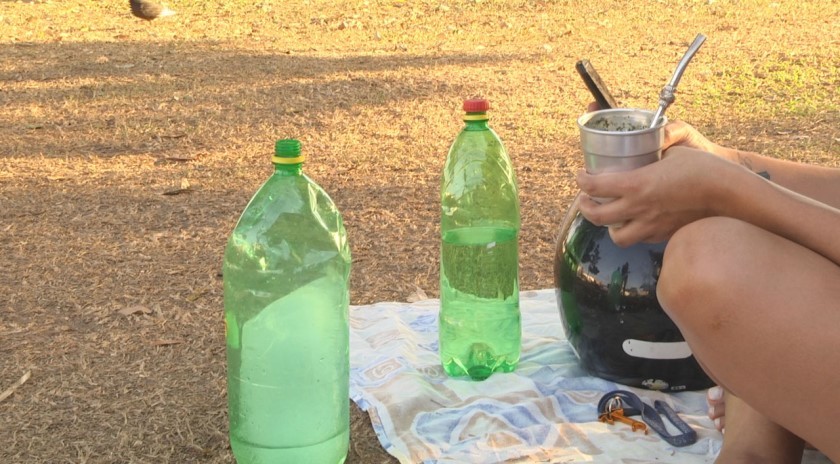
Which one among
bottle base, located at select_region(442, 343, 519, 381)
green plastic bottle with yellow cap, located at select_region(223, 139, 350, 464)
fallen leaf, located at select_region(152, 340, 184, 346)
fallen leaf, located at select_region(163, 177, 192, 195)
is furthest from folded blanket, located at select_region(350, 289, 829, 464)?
fallen leaf, located at select_region(163, 177, 192, 195)

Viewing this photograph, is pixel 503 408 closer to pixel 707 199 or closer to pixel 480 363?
pixel 480 363

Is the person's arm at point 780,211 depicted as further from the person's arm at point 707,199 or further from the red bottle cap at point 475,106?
the red bottle cap at point 475,106

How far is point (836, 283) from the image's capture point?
220cm

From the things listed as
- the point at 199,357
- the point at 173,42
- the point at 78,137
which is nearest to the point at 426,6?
the point at 173,42

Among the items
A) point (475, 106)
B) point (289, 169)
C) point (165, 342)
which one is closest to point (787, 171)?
point (475, 106)

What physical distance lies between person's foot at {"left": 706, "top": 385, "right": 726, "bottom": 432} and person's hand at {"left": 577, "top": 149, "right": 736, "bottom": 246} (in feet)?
2.58

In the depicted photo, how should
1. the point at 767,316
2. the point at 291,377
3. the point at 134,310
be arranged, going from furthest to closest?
the point at 134,310 → the point at 291,377 → the point at 767,316

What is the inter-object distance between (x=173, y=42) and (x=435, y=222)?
5.14 meters

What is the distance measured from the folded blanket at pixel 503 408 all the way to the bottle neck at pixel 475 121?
2.85 feet

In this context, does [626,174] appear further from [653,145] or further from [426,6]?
[426,6]

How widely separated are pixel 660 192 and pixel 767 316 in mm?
386

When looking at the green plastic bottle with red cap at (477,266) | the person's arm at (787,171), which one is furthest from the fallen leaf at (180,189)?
the person's arm at (787,171)

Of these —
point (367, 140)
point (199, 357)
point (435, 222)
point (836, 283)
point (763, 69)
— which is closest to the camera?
point (836, 283)

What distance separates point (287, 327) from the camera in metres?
2.99
